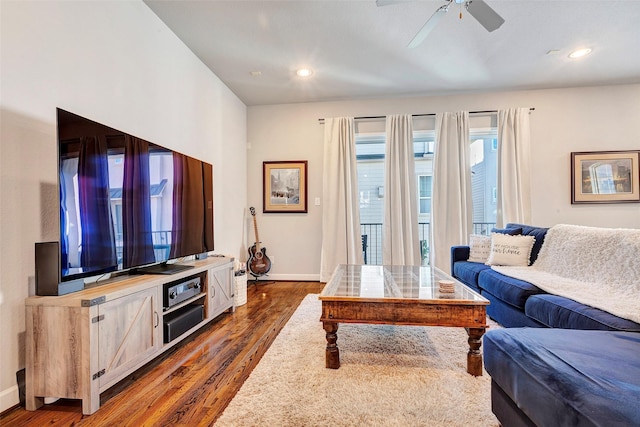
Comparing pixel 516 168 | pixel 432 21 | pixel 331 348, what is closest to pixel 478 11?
pixel 432 21

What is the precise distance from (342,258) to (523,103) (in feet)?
11.2

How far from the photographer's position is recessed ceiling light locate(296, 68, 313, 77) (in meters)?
3.57

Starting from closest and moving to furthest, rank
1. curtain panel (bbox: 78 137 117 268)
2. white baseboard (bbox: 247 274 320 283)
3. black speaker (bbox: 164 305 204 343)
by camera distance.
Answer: curtain panel (bbox: 78 137 117 268)
black speaker (bbox: 164 305 204 343)
white baseboard (bbox: 247 274 320 283)

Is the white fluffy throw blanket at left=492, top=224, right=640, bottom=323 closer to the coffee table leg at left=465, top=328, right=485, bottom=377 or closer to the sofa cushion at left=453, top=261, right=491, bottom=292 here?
the sofa cushion at left=453, top=261, right=491, bottom=292

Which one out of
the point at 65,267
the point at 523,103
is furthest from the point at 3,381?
the point at 523,103

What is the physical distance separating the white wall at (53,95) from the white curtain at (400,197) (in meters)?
2.78

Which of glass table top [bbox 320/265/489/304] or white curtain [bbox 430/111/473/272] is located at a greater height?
white curtain [bbox 430/111/473/272]

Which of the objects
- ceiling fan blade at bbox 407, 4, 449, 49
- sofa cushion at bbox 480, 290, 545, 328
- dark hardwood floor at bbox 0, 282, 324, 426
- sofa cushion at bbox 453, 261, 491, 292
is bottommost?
dark hardwood floor at bbox 0, 282, 324, 426

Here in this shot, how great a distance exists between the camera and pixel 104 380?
1.55 m

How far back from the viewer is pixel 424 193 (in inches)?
211

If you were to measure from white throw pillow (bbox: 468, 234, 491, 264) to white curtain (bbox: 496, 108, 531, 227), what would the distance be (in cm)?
106

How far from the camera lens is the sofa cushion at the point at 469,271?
297cm

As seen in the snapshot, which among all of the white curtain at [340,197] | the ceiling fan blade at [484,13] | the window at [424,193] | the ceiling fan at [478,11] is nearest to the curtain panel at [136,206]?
the ceiling fan at [478,11]

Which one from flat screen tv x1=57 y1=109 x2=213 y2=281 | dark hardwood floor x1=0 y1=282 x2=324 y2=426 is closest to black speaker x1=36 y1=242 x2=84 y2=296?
flat screen tv x1=57 y1=109 x2=213 y2=281
